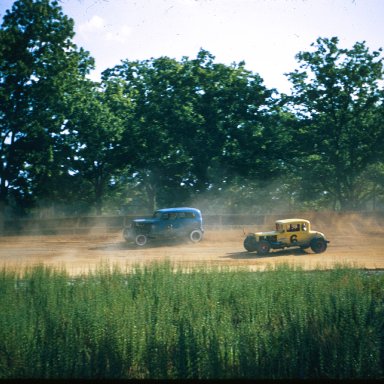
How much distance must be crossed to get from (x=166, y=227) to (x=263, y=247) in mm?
7383

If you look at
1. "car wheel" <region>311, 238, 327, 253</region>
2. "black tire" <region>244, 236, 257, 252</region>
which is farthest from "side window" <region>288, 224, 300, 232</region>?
"black tire" <region>244, 236, 257, 252</region>

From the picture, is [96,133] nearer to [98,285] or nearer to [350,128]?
[350,128]

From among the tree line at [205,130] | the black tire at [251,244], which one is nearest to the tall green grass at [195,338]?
the black tire at [251,244]

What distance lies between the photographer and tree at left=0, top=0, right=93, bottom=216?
36.6 meters

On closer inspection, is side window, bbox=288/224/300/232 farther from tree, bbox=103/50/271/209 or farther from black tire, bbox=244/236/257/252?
tree, bbox=103/50/271/209

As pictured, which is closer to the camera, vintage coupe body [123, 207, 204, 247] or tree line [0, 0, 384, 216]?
vintage coupe body [123, 207, 204, 247]

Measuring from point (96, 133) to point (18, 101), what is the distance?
853 centimetres

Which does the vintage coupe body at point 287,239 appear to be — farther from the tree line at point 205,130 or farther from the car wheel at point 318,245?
the tree line at point 205,130

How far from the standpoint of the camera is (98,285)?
40.7 ft

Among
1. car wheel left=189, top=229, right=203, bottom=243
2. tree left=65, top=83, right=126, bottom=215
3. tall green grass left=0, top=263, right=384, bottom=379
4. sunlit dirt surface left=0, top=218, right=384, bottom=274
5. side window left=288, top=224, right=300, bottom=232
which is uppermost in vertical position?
tree left=65, top=83, right=126, bottom=215

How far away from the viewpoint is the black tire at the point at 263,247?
23.8 meters

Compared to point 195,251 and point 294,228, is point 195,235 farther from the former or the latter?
point 294,228

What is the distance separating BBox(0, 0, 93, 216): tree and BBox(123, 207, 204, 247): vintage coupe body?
14845 mm

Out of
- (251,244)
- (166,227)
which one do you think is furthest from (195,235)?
(251,244)
